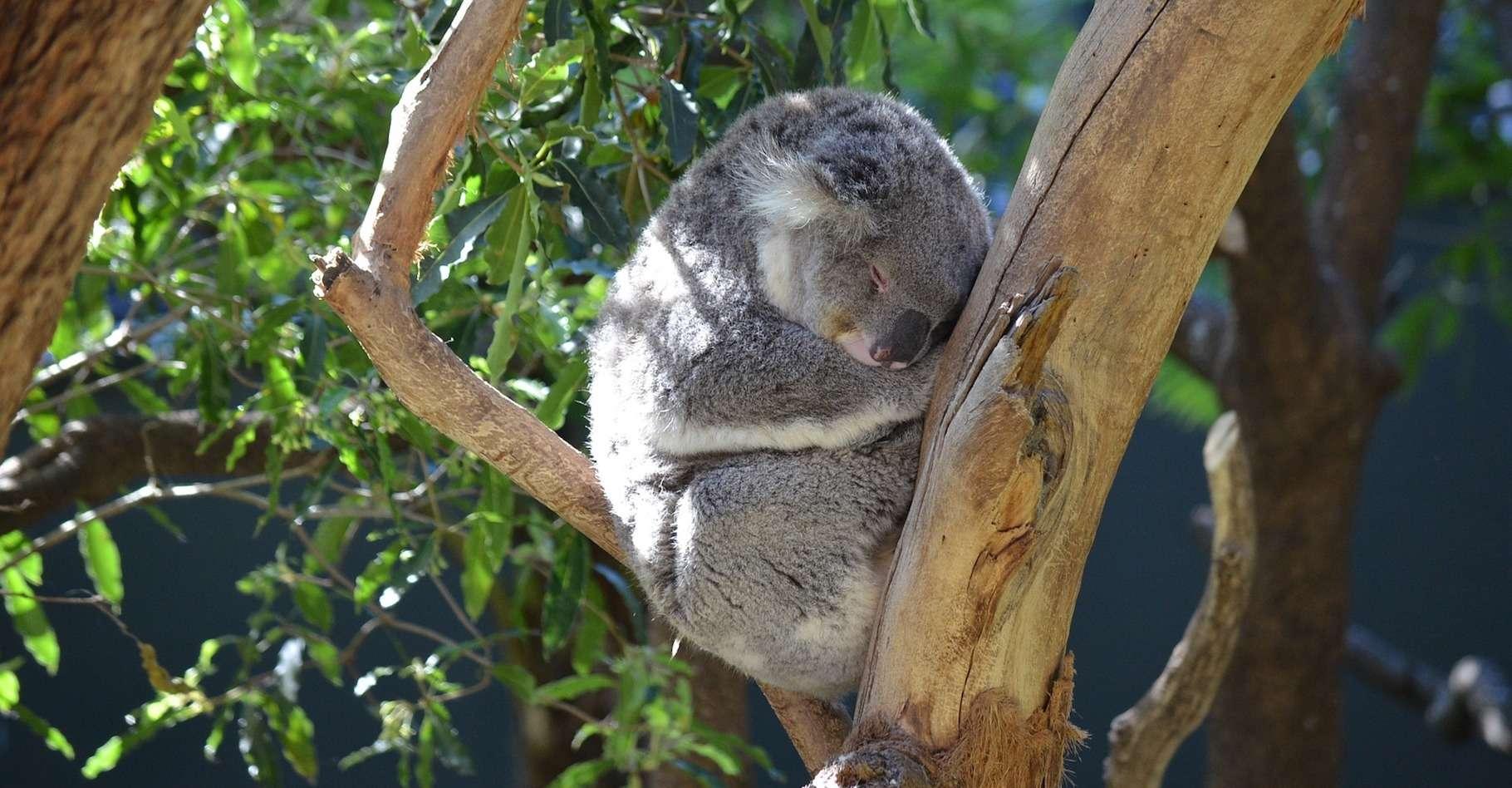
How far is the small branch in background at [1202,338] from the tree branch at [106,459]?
124 inches

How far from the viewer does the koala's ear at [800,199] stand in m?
1.92

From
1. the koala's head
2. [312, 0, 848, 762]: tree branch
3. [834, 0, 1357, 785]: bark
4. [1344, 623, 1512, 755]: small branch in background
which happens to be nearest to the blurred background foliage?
[312, 0, 848, 762]: tree branch

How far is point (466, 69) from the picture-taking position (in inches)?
68.6

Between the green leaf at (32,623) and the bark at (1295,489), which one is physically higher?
the bark at (1295,489)

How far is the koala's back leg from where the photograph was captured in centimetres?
193

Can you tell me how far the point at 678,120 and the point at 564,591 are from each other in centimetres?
96

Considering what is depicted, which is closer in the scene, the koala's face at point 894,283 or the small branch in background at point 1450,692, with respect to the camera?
the koala's face at point 894,283

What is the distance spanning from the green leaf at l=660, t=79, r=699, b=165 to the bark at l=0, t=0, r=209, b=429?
0.78 meters

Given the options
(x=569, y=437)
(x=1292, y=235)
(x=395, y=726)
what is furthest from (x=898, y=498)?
(x=1292, y=235)

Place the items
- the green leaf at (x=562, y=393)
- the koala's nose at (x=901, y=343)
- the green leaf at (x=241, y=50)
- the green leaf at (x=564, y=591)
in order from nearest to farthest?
the koala's nose at (x=901, y=343), the green leaf at (x=562, y=393), the green leaf at (x=241, y=50), the green leaf at (x=564, y=591)

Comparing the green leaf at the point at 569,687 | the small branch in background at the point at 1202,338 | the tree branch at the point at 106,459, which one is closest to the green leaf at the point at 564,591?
the green leaf at the point at 569,687

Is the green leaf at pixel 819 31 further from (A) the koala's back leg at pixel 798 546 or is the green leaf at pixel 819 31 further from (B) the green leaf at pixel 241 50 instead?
(B) the green leaf at pixel 241 50

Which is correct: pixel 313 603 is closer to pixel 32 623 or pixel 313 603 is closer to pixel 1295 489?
pixel 32 623

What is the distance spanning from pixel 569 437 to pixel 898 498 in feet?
8.27
